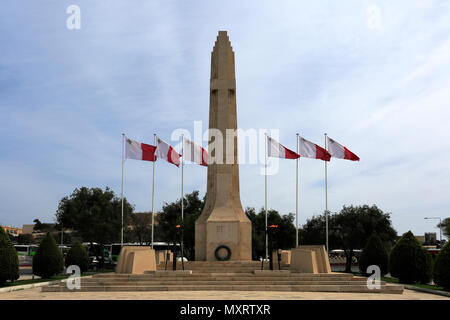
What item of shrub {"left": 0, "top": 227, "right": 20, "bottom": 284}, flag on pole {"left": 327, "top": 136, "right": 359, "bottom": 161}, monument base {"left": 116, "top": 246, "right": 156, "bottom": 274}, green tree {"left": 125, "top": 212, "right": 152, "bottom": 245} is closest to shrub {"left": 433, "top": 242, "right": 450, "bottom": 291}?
flag on pole {"left": 327, "top": 136, "right": 359, "bottom": 161}

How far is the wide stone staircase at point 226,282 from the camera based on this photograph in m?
18.1

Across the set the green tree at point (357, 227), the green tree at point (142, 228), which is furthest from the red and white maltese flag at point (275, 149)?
the green tree at point (142, 228)

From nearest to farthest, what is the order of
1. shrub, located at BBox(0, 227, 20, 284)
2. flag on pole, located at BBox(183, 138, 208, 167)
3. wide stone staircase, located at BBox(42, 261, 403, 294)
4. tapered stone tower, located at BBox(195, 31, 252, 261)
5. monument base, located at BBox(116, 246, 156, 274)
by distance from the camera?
wide stone staircase, located at BBox(42, 261, 403, 294), shrub, located at BBox(0, 227, 20, 284), monument base, located at BBox(116, 246, 156, 274), tapered stone tower, located at BBox(195, 31, 252, 261), flag on pole, located at BBox(183, 138, 208, 167)

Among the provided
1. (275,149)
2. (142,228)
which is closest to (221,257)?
(275,149)

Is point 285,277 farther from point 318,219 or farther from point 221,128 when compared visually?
point 318,219

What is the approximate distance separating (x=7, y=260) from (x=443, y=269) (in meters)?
17.4

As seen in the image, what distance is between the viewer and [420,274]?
79.1ft

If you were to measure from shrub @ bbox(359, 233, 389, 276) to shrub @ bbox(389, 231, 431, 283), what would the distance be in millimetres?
5254

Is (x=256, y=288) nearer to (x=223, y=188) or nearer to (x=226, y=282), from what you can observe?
(x=226, y=282)

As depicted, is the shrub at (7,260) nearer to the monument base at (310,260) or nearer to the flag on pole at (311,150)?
the monument base at (310,260)

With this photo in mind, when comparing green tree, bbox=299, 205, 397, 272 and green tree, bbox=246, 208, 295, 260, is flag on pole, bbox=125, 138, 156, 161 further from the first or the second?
green tree, bbox=246, 208, 295, 260

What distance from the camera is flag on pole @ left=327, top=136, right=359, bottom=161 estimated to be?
28.2 metres
